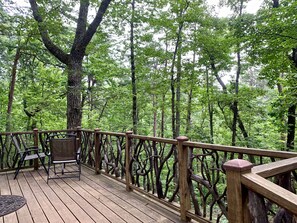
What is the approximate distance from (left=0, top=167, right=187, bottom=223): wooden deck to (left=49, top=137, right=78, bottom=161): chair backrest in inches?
17.7

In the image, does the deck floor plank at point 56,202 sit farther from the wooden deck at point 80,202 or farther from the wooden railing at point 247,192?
the wooden railing at point 247,192

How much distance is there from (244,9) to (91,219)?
29.1 feet

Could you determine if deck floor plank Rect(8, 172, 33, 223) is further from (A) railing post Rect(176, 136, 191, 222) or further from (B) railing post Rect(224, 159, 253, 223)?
(B) railing post Rect(224, 159, 253, 223)

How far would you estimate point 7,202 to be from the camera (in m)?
3.40

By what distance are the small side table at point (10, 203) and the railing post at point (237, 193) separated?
10.1ft

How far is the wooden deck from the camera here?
286 centimetres

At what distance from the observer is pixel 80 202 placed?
3385mm

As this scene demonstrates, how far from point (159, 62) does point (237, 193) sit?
319 inches

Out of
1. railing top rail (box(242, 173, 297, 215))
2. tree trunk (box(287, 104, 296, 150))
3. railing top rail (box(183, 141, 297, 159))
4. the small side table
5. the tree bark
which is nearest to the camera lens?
railing top rail (box(242, 173, 297, 215))

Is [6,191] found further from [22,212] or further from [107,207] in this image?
[107,207]

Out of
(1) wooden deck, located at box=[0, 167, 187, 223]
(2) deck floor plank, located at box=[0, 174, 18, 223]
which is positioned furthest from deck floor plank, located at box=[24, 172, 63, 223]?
(2) deck floor plank, located at box=[0, 174, 18, 223]

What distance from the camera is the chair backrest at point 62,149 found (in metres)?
4.70

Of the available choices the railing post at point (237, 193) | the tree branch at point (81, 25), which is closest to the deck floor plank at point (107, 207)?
the railing post at point (237, 193)

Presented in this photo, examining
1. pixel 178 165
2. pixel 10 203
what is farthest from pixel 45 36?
pixel 178 165
